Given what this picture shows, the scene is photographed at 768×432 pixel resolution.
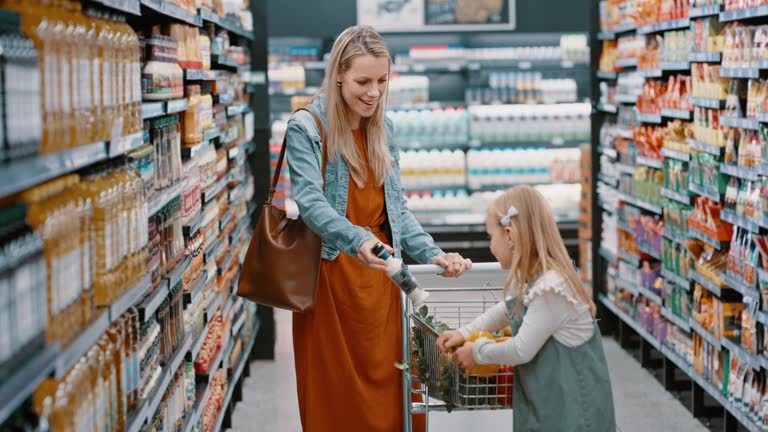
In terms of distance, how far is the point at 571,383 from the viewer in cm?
300

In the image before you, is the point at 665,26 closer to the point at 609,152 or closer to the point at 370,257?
the point at 609,152

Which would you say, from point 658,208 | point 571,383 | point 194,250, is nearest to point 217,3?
point 194,250

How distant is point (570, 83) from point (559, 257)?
Result: 24.5ft

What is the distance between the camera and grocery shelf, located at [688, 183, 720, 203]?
555 cm

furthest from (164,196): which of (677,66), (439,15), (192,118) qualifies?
(439,15)

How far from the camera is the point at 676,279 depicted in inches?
245

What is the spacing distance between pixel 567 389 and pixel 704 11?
338 cm

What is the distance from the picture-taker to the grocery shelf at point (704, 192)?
555cm

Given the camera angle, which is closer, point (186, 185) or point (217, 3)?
point (186, 185)

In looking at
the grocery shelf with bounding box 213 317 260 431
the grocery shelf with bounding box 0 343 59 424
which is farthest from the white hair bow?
the grocery shelf with bounding box 213 317 260 431

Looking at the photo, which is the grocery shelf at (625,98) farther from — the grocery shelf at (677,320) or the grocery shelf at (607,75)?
the grocery shelf at (677,320)

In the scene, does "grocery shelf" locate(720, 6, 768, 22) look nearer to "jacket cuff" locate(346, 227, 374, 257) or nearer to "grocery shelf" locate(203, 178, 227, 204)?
"jacket cuff" locate(346, 227, 374, 257)

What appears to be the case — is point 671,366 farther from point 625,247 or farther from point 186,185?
point 186,185

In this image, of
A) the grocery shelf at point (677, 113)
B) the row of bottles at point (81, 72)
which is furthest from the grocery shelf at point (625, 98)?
the row of bottles at point (81, 72)
